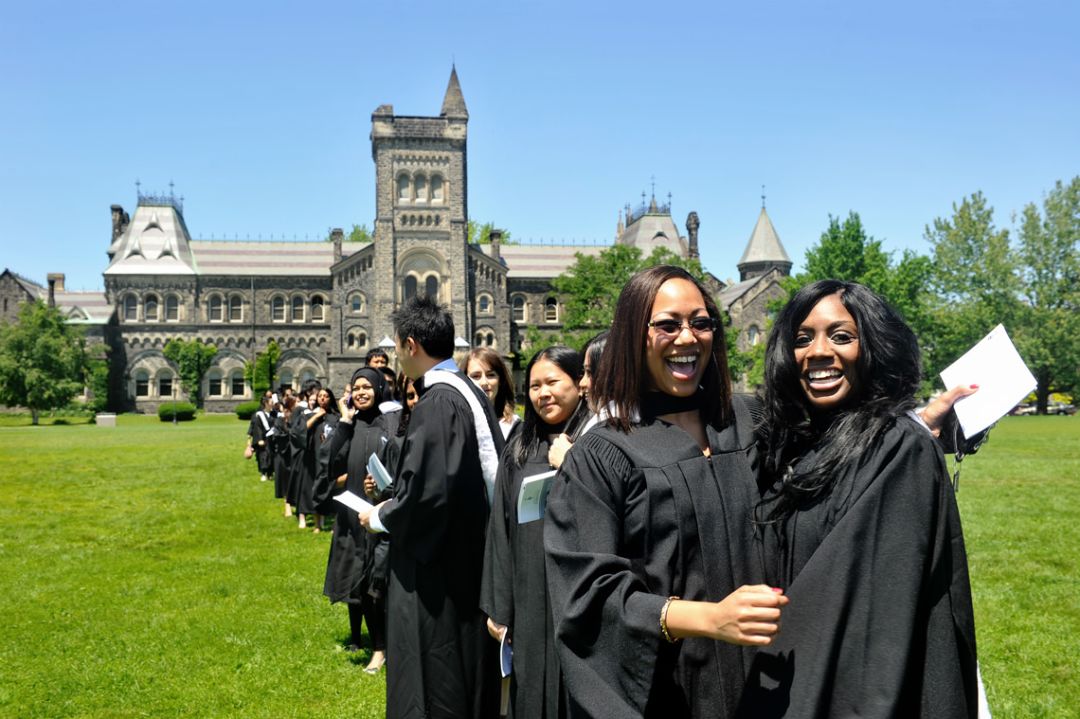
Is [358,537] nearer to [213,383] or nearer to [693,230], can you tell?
[213,383]

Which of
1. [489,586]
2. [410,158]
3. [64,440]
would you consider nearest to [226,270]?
[410,158]

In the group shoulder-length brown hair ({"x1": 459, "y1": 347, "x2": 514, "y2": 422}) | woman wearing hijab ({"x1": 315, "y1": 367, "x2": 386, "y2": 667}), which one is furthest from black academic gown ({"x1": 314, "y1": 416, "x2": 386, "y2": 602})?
shoulder-length brown hair ({"x1": 459, "y1": 347, "x2": 514, "y2": 422})

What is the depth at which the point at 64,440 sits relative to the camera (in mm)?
33500

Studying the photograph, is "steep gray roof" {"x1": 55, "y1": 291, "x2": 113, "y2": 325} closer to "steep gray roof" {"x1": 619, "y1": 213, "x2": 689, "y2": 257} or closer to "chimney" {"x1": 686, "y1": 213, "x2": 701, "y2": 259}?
"steep gray roof" {"x1": 619, "y1": 213, "x2": 689, "y2": 257}

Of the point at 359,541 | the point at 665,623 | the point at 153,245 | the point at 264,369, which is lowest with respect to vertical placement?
the point at 359,541

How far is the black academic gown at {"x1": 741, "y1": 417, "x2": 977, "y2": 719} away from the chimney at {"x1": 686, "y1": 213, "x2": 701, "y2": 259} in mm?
68980

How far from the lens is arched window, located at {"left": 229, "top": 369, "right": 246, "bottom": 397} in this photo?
6219 cm

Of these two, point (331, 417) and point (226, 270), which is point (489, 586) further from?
point (226, 270)

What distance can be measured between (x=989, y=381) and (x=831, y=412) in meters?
1.00

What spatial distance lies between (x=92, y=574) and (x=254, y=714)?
18.3ft

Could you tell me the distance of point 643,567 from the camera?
2.39 m

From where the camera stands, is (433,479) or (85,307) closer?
(433,479)

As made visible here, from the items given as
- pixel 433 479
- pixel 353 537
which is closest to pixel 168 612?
pixel 353 537

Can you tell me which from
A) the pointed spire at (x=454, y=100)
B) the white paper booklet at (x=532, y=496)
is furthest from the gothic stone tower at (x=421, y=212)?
the white paper booklet at (x=532, y=496)
